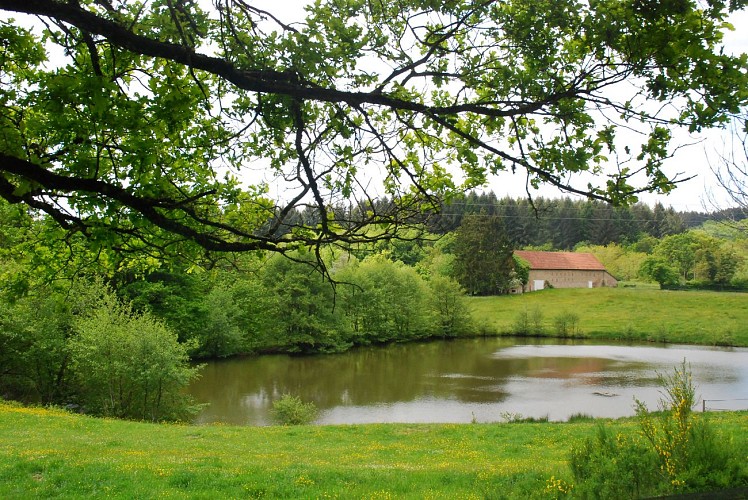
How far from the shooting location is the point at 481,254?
226ft

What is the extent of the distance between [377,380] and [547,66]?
91.2 feet

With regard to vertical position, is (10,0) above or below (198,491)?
above

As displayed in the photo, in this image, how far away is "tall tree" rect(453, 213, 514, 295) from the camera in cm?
6869

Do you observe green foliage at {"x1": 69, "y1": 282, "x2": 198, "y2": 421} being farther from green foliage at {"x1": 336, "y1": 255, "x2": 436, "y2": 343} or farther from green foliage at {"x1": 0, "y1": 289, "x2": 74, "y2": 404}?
green foliage at {"x1": 336, "y1": 255, "x2": 436, "y2": 343}

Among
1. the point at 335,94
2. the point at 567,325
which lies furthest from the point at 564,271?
the point at 335,94

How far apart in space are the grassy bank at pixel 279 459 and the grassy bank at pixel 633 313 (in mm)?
33803

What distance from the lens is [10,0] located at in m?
3.20

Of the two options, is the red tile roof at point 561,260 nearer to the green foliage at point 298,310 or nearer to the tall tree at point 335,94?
the green foliage at point 298,310

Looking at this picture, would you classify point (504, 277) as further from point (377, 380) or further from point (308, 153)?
point (308, 153)

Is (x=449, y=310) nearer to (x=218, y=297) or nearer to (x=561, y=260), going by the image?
(x=218, y=297)

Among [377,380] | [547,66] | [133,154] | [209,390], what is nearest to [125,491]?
[133,154]

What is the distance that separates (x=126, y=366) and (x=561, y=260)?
227ft

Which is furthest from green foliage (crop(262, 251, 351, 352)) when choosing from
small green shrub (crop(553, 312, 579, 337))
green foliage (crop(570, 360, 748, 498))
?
green foliage (crop(570, 360, 748, 498))

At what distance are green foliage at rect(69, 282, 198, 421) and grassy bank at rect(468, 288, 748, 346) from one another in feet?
120
